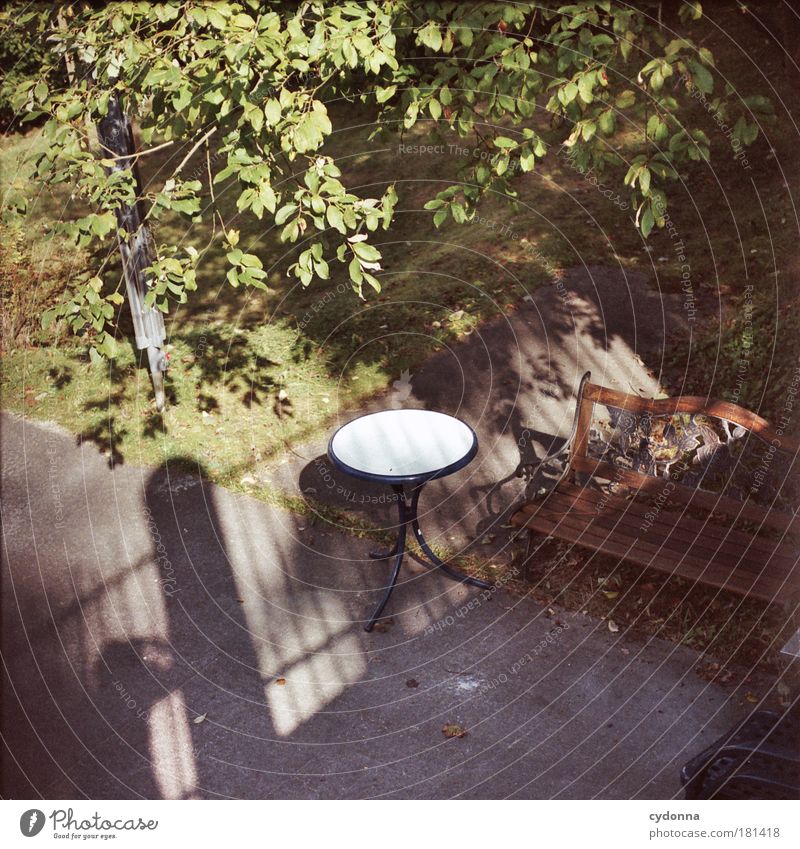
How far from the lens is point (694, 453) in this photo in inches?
201

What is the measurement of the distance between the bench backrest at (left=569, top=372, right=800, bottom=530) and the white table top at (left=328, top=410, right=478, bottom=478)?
2.56 feet

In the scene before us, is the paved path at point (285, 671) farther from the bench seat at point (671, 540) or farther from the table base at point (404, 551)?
the bench seat at point (671, 540)

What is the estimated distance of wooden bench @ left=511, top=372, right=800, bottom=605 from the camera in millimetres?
4730

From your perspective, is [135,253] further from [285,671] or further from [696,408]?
[696,408]

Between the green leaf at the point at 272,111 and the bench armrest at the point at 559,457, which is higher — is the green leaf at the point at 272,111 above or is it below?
above

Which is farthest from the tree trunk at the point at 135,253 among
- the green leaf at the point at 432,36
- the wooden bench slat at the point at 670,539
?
the wooden bench slat at the point at 670,539

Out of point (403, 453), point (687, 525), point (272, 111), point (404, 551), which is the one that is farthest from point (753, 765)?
point (272, 111)

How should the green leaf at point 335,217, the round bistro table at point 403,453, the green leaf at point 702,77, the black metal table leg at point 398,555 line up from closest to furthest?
the green leaf at point 702,77, the green leaf at point 335,217, the round bistro table at point 403,453, the black metal table leg at point 398,555

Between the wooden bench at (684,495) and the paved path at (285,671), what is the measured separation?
53cm

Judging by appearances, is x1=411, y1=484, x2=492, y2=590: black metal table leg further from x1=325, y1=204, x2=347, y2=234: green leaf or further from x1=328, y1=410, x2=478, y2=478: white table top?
x1=325, y1=204, x2=347, y2=234: green leaf

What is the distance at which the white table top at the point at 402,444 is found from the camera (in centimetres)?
503

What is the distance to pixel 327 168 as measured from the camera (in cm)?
434

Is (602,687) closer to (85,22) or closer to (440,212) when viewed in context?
(440,212)

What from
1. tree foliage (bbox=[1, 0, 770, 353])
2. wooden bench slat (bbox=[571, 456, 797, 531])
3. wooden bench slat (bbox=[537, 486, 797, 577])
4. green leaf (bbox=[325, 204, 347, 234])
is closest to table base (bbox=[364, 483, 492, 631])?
wooden bench slat (bbox=[537, 486, 797, 577])
